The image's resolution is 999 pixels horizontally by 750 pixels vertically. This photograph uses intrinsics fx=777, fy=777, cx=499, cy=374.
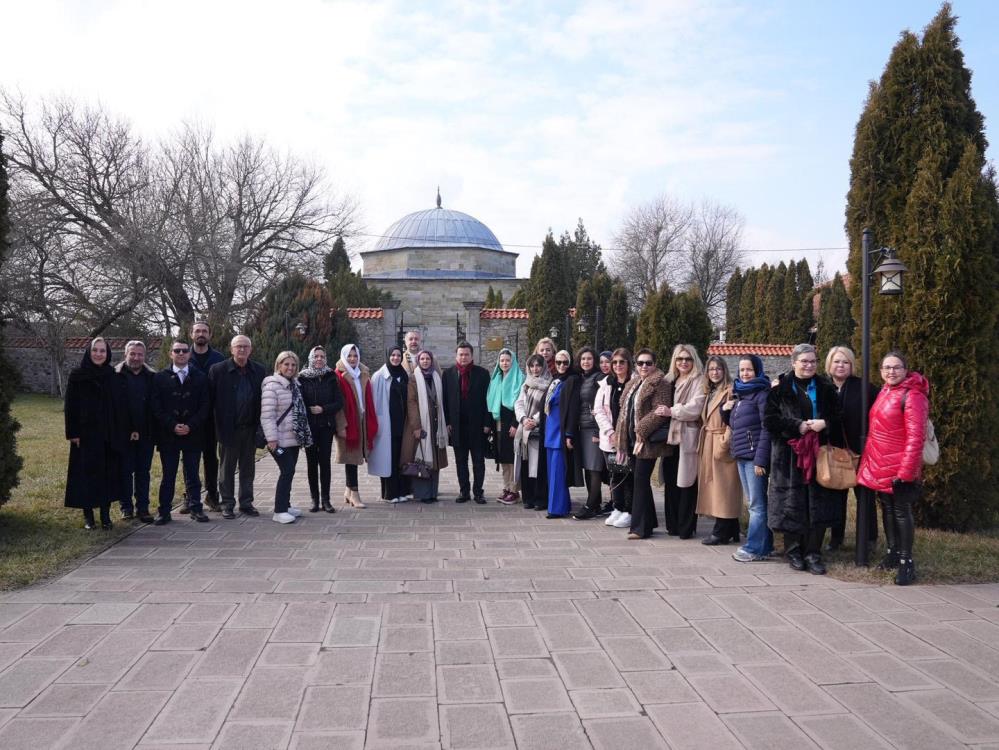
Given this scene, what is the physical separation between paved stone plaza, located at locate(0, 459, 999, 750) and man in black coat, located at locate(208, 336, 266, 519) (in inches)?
62.0

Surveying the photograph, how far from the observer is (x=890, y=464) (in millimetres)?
5648

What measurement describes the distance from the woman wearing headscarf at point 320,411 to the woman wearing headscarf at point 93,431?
183 cm

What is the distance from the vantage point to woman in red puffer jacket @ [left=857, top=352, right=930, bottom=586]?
5516 millimetres

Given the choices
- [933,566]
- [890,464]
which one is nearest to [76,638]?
[890,464]

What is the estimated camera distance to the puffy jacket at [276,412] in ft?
25.9

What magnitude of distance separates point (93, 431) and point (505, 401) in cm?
426

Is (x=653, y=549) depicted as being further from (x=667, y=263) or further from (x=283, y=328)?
(x=667, y=263)

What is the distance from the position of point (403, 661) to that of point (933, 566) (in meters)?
4.29

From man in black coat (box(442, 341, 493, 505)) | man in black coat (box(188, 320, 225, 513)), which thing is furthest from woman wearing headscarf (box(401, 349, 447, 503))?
man in black coat (box(188, 320, 225, 513))

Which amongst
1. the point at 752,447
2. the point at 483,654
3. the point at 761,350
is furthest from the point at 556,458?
the point at 761,350

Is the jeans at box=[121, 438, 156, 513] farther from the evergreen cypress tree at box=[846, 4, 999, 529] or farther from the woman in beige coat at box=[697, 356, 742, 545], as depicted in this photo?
the evergreen cypress tree at box=[846, 4, 999, 529]

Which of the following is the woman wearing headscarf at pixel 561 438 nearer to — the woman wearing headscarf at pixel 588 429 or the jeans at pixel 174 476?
the woman wearing headscarf at pixel 588 429

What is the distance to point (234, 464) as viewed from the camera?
8.21 meters

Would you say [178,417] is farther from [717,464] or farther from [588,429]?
[717,464]
